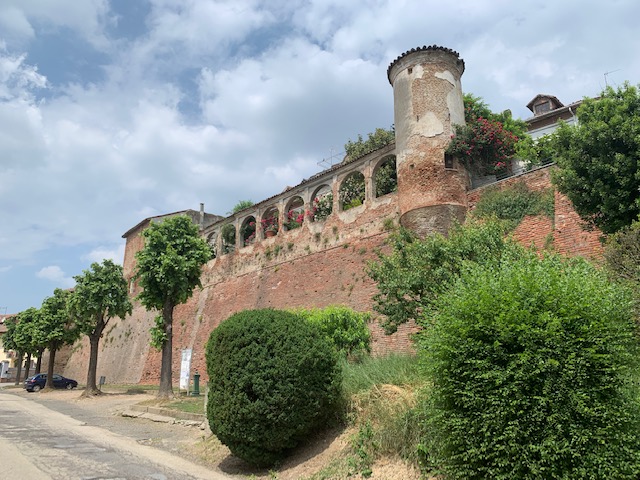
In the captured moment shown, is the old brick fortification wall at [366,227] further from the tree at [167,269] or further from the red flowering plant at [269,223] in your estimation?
the tree at [167,269]

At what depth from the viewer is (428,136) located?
20.2 m

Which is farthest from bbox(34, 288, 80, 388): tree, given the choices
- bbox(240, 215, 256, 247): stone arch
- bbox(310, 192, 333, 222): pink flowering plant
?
bbox(310, 192, 333, 222): pink flowering plant

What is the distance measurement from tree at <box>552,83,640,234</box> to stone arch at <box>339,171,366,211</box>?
13.5m

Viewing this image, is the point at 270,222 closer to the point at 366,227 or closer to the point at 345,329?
the point at 366,227

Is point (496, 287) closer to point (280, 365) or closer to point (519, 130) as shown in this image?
point (280, 365)

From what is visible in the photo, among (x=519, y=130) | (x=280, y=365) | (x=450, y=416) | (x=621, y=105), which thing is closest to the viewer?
(x=450, y=416)

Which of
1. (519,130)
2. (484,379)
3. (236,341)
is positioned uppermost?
(519,130)

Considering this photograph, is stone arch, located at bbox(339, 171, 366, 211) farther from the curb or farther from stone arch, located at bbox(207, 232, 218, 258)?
the curb

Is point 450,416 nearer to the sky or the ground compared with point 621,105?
nearer to the ground

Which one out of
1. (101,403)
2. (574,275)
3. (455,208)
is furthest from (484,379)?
(101,403)

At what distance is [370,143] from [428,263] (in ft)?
74.5

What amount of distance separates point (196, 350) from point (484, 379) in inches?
1116

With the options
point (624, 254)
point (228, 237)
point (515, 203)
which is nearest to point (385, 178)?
point (515, 203)

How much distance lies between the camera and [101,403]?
2325 cm
